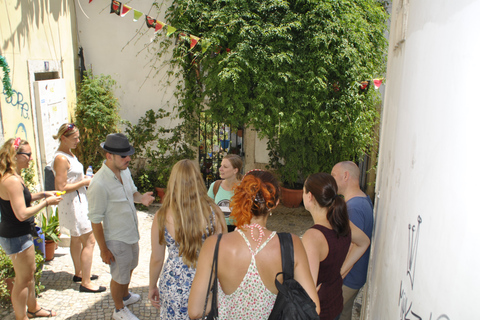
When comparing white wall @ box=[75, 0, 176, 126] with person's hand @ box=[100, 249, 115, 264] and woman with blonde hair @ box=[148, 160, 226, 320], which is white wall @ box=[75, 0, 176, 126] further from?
woman with blonde hair @ box=[148, 160, 226, 320]

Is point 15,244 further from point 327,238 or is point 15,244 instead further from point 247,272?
point 327,238

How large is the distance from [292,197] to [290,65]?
259 cm

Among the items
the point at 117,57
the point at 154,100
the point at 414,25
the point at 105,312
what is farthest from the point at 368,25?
the point at 105,312

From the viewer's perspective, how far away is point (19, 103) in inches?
201

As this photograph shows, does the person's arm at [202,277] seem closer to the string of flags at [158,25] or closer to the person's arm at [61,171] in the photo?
the person's arm at [61,171]

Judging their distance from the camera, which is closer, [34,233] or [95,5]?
[34,233]

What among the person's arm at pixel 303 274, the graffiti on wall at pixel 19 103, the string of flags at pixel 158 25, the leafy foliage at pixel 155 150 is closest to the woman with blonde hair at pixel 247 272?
the person's arm at pixel 303 274

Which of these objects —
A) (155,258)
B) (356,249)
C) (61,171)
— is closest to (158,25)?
(61,171)

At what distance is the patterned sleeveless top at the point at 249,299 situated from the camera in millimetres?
2008

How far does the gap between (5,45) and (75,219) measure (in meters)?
2.39

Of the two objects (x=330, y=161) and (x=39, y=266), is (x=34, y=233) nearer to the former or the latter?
(x=39, y=266)

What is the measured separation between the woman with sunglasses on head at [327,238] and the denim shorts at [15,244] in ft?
8.34

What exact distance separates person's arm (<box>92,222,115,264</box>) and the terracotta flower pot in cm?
452

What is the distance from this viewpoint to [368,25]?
22.3ft
